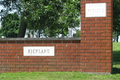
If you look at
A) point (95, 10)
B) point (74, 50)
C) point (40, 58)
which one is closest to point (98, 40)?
point (74, 50)

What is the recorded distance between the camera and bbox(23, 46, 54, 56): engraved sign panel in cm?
679

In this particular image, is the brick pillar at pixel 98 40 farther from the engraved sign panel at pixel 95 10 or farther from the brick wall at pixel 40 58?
the brick wall at pixel 40 58

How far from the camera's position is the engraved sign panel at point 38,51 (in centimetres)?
679

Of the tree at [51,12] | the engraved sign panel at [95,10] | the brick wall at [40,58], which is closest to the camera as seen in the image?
the engraved sign panel at [95,10]

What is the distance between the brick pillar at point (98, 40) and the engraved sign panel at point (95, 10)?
10 centimetres

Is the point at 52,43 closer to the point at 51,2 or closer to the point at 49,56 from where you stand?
the point at 49,56

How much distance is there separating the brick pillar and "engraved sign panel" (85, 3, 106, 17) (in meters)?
0.10

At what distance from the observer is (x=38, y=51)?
22.5ft

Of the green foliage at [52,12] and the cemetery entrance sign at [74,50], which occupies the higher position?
the green foliage at [52,12]

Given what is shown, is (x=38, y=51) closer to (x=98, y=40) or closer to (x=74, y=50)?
(x=74, y=50)

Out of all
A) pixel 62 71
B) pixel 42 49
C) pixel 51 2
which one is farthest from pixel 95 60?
pixel 51 2

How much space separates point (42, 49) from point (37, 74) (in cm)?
93

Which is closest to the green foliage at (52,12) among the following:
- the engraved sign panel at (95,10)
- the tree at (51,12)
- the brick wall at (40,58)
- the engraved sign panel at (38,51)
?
the tree at (51,12)

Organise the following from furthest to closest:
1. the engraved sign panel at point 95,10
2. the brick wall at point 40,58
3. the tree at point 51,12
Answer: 1. the tree at point 51,12
2. the brick wall at point 40,58
3. the engraved sign panel at point 95,10
